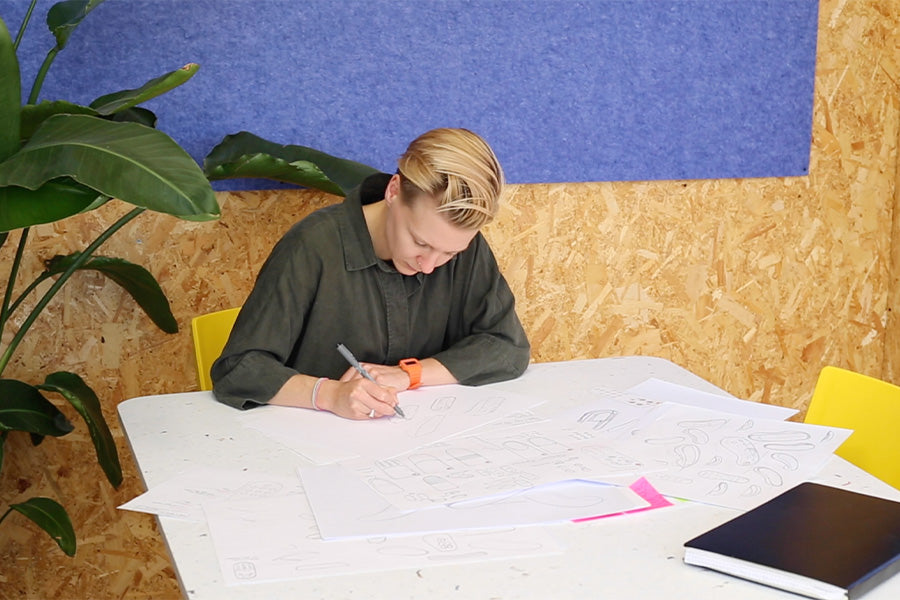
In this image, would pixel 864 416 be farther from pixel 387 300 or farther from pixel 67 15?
pixel 67 15

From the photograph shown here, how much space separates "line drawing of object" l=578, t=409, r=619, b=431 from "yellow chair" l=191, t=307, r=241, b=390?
2.93 feet

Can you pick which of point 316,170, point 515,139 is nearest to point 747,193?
point 515,139

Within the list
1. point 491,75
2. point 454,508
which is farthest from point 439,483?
point 491,75

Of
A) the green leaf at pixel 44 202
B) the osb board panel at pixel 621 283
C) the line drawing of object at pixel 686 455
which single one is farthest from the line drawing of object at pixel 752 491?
the osb board panel at pixel 621 283

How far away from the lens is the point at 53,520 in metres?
2.03

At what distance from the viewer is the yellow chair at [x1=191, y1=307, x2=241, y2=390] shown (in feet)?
6.99

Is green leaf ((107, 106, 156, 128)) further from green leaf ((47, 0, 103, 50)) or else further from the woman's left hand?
the woman's left hand

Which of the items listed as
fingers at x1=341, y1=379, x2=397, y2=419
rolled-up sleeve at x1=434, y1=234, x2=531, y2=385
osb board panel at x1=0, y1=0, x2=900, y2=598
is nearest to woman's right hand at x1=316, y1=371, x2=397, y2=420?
fingers at x1=341, y1=379, x2=397, y2=419

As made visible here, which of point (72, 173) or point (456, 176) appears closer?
point (72, 173)

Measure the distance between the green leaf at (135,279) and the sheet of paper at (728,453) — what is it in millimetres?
1224

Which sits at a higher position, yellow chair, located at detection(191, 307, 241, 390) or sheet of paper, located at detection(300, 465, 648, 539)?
sheet of paper, located at detection(300, 465, 648, 539)

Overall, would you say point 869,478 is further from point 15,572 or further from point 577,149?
point 15,572

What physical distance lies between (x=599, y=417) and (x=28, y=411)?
120 cm

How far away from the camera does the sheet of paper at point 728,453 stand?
132cm
